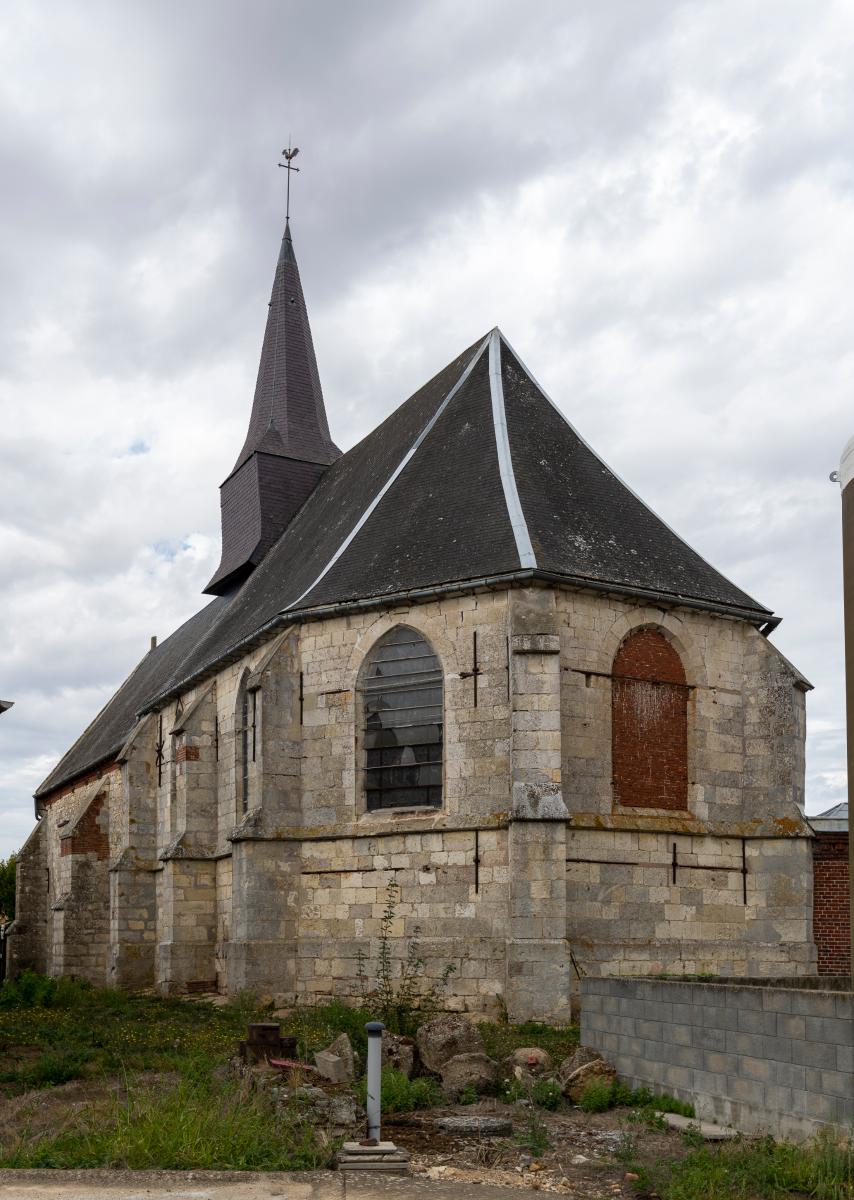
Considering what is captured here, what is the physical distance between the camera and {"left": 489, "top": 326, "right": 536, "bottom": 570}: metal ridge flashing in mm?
15789

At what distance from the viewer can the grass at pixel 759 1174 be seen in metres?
6.77

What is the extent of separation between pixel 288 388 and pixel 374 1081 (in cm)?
2160

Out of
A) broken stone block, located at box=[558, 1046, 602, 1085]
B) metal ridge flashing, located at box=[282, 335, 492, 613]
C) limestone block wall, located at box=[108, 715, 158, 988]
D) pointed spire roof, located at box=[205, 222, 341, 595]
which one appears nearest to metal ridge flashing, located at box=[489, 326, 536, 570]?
metal ridge flashing, located at box=[282, 335, 492, 613]

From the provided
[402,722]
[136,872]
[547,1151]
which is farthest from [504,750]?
[136,872]

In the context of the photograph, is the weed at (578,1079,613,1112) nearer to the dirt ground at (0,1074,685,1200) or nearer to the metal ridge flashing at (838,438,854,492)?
the dirt ground at (0,1074,685,1200)

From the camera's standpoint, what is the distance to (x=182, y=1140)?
6.89 meters

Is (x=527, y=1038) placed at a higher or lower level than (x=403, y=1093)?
lower

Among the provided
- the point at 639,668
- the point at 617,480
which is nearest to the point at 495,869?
the point at 639,668

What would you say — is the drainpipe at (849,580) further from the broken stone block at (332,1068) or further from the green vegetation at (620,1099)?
the broken stone block at (332,1068)

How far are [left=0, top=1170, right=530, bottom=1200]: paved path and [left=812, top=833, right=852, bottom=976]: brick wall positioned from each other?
1136 centimetres

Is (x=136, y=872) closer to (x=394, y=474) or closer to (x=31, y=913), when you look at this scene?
(x=394, y=474)

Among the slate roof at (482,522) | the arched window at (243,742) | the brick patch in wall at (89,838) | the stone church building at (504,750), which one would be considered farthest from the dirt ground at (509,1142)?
the brick patch in wall at (89,838)

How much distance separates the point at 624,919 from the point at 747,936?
200 centimetres

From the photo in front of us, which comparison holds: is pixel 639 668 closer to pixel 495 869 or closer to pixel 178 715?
pixel 495 869
